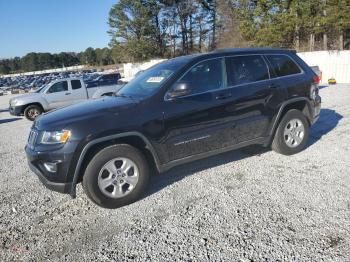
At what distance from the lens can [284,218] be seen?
3025mm

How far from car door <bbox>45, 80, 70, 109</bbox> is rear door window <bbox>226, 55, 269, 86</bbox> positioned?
9.91 m

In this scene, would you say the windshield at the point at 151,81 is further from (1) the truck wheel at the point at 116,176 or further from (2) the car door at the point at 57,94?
(2) the car door at the point at 57,94

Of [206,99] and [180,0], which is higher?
[180,0]

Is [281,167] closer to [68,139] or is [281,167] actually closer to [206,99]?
[206,99]

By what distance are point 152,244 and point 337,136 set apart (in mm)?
4530

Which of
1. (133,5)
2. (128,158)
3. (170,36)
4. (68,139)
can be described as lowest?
(128,158)

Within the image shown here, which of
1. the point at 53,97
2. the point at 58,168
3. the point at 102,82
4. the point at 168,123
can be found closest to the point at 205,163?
the point at 168,123

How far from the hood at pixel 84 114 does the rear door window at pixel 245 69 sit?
1.52m

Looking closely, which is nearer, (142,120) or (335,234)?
(335,234)

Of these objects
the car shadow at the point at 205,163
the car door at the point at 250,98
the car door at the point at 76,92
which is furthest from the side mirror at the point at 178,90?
the car door at the point at 76,92

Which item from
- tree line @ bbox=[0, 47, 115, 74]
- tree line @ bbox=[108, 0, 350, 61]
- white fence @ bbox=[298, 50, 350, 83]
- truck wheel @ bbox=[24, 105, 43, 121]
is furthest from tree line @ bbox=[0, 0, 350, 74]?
tree line @ bbox=[0, 47, 115, 74]

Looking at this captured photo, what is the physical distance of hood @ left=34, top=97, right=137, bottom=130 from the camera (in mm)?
3323

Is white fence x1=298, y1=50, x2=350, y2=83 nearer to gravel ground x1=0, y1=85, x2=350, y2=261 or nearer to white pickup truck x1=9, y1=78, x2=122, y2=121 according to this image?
white pickup truck x1=9, y1=78, x2=122, y2=121

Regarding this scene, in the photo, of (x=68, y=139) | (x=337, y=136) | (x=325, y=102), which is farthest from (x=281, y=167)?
(x=325, y=102)
